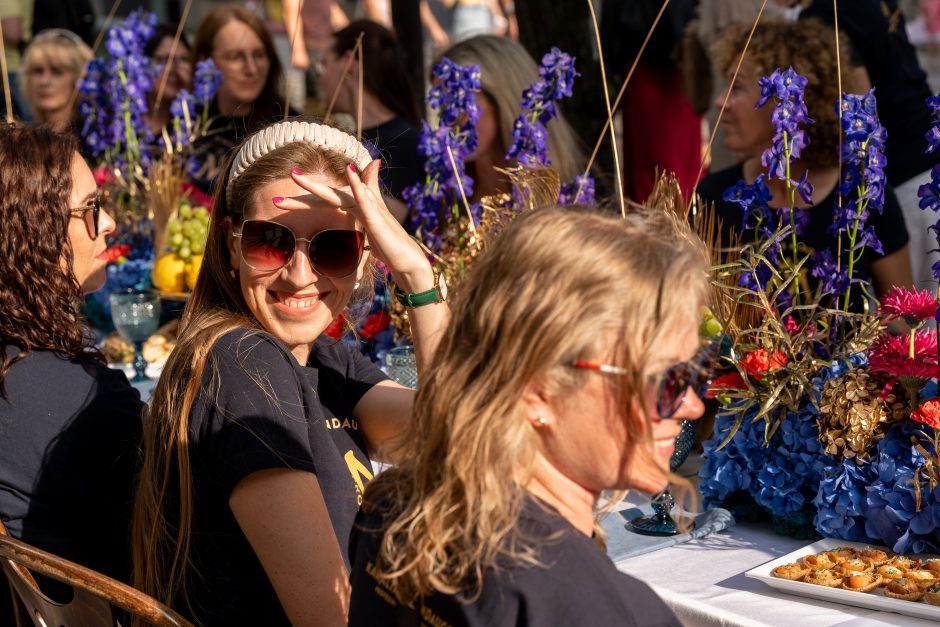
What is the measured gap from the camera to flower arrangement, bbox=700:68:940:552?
1835mm

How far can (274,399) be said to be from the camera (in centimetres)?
160

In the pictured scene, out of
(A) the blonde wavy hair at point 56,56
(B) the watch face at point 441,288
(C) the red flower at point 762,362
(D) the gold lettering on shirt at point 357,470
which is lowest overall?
(D) the gold lettering on shirt at point 357,470

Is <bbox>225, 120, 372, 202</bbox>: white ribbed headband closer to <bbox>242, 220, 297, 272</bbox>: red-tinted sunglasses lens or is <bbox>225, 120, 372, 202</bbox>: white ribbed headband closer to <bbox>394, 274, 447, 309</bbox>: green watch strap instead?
<bbox>242, 220, 297, 272</bbox>: red-tinted sunglasses lens

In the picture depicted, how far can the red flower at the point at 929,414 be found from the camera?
176 centimetres

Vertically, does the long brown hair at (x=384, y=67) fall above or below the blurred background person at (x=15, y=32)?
below

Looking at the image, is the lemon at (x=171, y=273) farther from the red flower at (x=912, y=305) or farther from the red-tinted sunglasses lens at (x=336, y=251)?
the red flower at (x=912, y=305)

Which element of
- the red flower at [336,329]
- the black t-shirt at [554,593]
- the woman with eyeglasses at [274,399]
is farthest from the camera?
the red flower at [336,329]

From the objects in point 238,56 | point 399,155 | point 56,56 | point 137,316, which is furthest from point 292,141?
point 56,56

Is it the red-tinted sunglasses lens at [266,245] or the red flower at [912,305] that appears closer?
the red-tinted sunglasses lens at [266,245]

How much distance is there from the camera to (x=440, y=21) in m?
10.1

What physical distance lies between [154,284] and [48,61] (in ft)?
8.86

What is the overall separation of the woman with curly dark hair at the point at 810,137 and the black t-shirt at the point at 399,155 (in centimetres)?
130

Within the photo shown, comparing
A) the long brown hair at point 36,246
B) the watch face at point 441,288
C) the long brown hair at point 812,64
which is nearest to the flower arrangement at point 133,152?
the long brown hair at point 36,246

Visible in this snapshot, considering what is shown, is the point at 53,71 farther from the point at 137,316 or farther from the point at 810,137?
the point at 810,137
